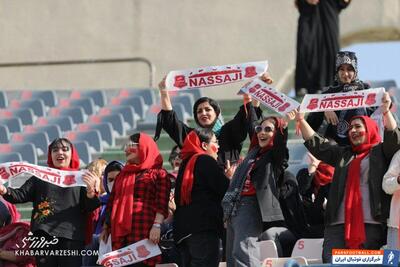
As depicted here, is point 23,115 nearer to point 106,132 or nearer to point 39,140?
point 39,140

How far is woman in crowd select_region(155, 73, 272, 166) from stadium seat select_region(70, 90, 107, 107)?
5878mm

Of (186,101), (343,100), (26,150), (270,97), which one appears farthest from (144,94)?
(343,100)

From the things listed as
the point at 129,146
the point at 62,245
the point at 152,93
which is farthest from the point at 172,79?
the point at 152,93

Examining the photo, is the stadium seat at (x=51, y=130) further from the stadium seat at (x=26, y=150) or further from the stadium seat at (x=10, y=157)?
the stadium seat at (x=10, y=157)

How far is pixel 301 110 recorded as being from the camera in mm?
11383

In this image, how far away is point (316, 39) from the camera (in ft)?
53.7

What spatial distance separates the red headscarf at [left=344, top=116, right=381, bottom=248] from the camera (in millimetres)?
10773

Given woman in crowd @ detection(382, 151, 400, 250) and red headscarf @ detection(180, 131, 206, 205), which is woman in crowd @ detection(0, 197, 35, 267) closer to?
red headscarf @ detection(180, 131, 206, 205)

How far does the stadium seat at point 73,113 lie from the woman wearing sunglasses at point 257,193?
625 centimetres

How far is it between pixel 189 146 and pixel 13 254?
1.71m

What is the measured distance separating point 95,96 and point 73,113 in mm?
711

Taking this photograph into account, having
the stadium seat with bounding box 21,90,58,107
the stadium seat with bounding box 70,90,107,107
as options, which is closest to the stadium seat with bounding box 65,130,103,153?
the stadium seat with bounding box 70,90,107,107

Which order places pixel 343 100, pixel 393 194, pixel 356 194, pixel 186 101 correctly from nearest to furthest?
1. pixel 393 194
2. pixel 356 194
3. pixel 343 100
4. pixel 186 101

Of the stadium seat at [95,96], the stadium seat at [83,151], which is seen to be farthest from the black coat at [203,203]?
the stadium seat at [95,96]
